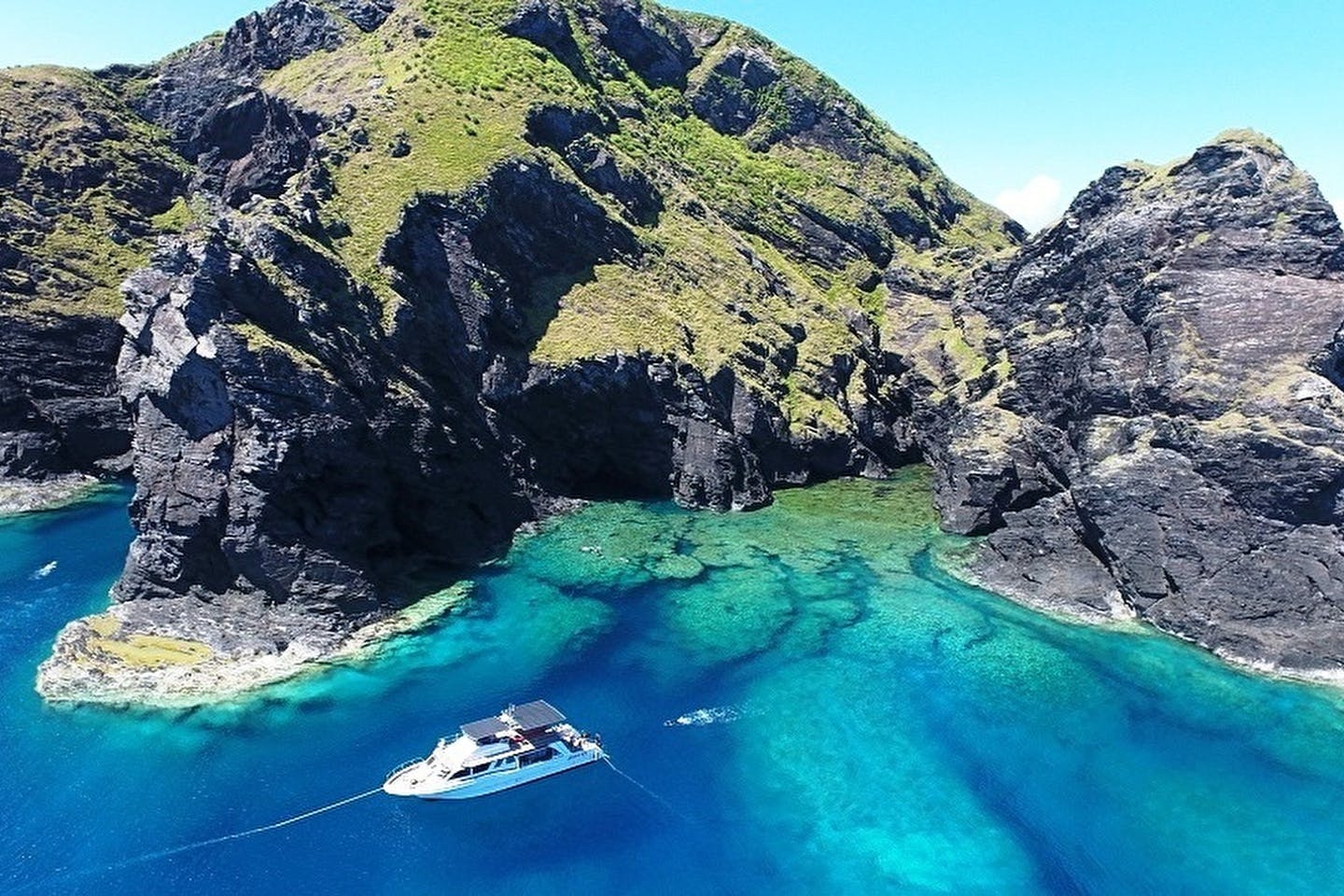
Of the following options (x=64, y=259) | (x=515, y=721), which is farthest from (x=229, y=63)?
(x=515, y=721)

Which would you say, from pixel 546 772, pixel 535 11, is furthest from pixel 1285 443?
pixel 535 11

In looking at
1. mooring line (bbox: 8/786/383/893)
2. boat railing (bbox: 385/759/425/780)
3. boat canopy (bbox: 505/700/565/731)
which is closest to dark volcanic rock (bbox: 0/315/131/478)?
mooring line (bbox: 8/786/383/893)

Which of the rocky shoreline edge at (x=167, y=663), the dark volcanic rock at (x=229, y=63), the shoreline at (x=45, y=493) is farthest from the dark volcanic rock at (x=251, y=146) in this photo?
the rocky shoreline edge at (x=167, y=663)

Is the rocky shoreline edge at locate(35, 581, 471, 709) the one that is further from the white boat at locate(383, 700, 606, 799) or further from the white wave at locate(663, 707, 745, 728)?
the white wave at locate(663, 707, 745, 728)

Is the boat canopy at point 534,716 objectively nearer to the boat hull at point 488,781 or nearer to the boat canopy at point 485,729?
the boat canopy at point 485,729

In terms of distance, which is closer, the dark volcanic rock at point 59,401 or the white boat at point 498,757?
the white boat at point 498,757

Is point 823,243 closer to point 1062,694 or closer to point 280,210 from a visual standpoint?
point 280,210
